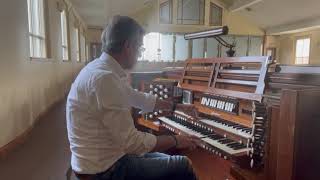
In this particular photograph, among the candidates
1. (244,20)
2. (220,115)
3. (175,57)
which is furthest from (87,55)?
(220,115)

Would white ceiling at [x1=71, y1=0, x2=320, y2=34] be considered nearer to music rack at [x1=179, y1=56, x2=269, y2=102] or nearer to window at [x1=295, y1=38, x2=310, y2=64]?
window at [x1=295, y1=38, x2=310, y2=64]

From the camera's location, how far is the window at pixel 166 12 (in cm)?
1366

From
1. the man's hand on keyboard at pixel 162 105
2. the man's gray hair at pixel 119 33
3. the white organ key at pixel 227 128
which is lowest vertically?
the white organ key at pixel 227 128

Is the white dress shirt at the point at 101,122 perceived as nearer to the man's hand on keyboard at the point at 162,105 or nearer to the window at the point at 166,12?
the man's hand on keyboard at the point at 162,105

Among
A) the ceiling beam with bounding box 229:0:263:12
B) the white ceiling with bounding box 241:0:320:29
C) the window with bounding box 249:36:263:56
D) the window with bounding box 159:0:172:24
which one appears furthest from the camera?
the window with bounding box 249:36:263:56

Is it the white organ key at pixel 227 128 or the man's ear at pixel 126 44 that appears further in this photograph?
the white organ key at pixel 227 128

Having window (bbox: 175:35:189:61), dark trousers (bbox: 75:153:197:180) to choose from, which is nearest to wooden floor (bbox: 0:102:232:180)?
dark trousers (bbox: 75:153:197:180)

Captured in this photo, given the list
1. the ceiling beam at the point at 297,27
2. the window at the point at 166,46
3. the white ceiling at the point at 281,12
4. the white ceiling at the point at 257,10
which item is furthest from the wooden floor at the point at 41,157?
the ceiling beam at the point at 297,27

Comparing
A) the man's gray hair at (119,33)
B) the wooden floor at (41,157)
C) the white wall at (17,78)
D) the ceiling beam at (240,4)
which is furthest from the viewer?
the ceiling beam at (240,4)

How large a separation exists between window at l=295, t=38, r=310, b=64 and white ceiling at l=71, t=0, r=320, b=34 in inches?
46.6

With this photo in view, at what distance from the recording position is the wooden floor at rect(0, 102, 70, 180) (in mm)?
2131

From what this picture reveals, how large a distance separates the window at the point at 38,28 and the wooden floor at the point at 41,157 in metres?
1.27

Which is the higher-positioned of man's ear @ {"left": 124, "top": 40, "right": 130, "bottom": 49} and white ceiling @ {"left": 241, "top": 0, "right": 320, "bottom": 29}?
white ceiling @ {"left": 241, "top": 0, "right": 320, "bottom": 29}

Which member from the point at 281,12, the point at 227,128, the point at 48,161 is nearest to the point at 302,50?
the point at 281,12
